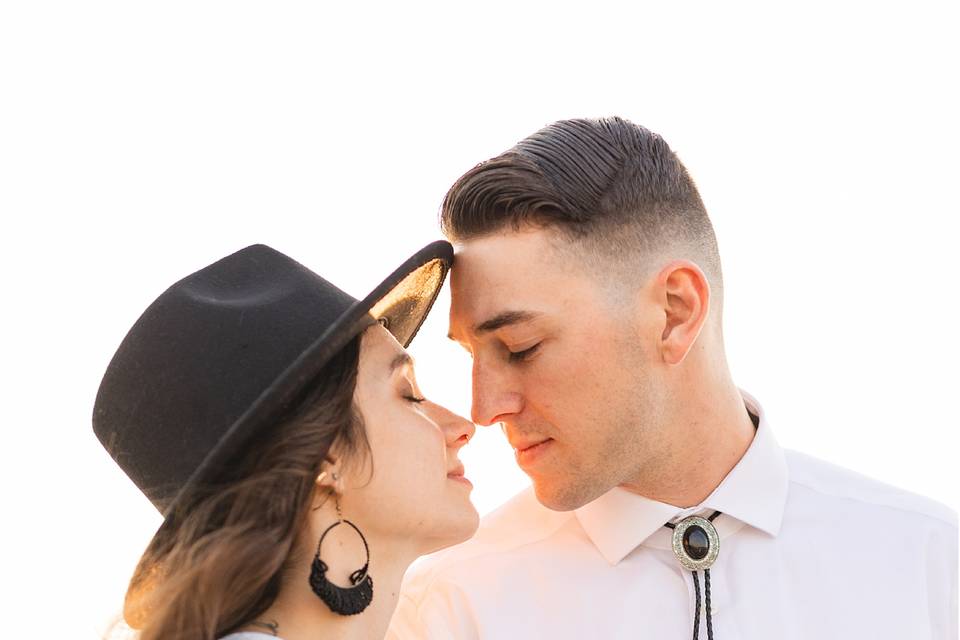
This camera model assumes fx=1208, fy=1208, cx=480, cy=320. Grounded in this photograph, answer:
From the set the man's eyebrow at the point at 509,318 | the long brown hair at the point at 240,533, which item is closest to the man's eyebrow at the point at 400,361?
the long brown hair at the point at 240,533

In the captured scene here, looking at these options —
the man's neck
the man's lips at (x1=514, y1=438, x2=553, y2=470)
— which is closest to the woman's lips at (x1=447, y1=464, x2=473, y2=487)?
the man's lips at (x1=514, y1=438, x2=553, y2=470)

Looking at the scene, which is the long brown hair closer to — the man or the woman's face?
the woman's face

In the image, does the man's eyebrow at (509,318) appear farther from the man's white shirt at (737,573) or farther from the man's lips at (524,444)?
the man's white shirt at (737,573)

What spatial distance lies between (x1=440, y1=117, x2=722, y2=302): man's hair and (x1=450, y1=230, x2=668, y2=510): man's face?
0.22 ft

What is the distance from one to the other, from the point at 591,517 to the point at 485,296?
72cm

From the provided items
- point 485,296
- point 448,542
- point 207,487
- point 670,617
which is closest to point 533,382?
point 485,296

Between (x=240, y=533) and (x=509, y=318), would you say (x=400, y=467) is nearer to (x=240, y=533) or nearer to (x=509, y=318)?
(x=240, y=533)

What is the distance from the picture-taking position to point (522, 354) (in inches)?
127

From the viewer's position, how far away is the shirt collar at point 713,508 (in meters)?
3.32

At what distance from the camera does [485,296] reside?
3191mm

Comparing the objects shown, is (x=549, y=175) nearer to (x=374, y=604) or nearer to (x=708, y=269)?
(x=708, y=269)

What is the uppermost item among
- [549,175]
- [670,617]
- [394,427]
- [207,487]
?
[549,175]

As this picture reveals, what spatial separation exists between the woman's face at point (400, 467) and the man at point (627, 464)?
1.20 feet

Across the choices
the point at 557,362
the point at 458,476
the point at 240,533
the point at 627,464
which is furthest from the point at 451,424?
the point at 240,533
